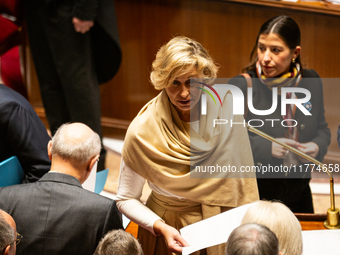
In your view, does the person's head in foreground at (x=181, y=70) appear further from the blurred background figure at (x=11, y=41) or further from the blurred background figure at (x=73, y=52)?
the blurred background figure at (x=11, y=41)

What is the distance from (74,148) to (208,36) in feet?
8.91

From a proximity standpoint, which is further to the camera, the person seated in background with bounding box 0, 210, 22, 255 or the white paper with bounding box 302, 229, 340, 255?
the white paper with bounding box 302, 229, 340, 255

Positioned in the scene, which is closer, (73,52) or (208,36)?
(73,52)

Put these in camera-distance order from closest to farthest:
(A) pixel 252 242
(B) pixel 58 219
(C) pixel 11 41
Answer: (A) pixel 252 242, (B) pixel 58 219, (C) pixel 11 41

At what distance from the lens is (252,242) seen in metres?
0.96

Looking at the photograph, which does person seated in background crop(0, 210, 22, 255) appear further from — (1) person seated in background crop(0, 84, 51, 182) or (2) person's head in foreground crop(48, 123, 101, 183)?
(1) person seated in background crop(0, 84, 51, 182)

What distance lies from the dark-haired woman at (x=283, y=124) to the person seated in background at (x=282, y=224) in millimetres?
905

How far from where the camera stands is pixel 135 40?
4238 mm

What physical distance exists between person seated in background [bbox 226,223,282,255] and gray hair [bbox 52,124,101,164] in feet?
2.27

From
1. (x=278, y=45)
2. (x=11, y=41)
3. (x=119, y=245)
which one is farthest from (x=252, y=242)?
(x=11, y=41)

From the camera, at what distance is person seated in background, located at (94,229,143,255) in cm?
110

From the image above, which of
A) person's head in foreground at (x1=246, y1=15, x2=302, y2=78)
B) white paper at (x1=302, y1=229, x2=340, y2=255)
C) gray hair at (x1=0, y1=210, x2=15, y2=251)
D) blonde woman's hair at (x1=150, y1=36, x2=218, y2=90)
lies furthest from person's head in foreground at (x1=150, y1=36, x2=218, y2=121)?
gray hair at (x1=0, y1=210, x2=15, y2=251)

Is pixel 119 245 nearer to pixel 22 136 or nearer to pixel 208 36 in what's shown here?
pixel 22 136

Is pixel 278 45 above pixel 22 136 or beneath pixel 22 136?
above
